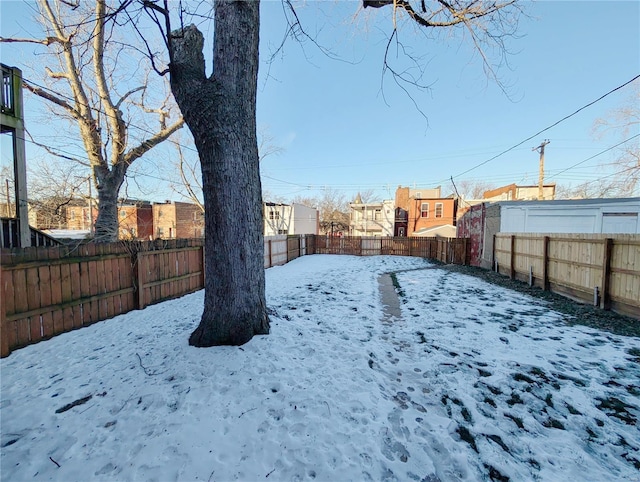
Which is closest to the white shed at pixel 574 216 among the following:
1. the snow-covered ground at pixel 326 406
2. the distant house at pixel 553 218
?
the distant house at pixel 553 218

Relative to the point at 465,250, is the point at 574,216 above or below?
above

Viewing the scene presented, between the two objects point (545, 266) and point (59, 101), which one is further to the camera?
point (59, 101)

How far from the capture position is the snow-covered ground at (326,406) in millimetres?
1684

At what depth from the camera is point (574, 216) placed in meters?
10.3

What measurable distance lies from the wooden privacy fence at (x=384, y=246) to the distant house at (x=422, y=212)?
24.2 ft

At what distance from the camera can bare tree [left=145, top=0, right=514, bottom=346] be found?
2887 millimetres

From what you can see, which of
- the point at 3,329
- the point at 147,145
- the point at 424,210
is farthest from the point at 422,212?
the point at 3,329

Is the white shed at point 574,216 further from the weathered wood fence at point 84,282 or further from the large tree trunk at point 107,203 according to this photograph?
the large tree trunk at point 107,203

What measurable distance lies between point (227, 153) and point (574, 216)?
13.3m

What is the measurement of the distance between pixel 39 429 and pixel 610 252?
8179 mm

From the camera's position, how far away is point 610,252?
485 centimetres

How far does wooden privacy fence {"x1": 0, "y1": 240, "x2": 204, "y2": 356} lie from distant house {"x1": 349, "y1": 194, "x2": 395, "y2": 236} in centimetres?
2891

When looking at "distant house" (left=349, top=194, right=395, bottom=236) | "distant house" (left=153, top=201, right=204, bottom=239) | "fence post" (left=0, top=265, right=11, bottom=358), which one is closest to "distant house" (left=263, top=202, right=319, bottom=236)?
"distant house" (left=153, top=201, right=204, bottom=239)

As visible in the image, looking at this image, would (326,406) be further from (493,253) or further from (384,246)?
(384,246)
